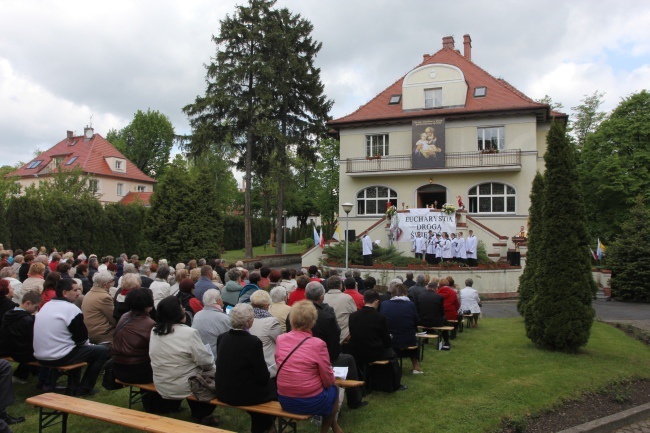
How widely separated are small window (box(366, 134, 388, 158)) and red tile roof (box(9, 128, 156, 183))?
103 feet

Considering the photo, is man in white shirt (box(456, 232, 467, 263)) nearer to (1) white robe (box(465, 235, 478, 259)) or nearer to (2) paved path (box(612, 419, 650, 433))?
(1) white robe (box(465, 235, 478, 259))

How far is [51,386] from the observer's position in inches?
269

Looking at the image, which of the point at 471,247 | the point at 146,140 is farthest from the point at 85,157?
the point at 471,247

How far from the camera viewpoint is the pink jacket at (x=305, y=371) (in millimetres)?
4949

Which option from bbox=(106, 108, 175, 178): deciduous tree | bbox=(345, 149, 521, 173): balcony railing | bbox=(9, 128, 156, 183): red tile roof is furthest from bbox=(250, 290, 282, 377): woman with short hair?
bbox=(106, 108, 175, 178): deciduous tree

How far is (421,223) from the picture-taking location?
24906mm

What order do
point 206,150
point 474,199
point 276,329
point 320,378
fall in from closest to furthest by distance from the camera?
point 320,378 → point 276,329 → point 474,199 → point 206,150

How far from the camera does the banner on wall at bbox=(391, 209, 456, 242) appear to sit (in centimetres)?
2434

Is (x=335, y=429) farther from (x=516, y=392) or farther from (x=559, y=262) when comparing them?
(x=559, y=262)

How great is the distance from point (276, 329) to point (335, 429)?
4.25ft

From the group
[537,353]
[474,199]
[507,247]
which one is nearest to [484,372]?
[537,353]

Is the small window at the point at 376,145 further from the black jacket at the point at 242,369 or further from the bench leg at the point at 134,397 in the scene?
the black jacket at the point at 242,369

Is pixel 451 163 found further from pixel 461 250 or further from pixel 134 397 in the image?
pixel 134 397

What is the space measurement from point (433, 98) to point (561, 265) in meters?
22.7
